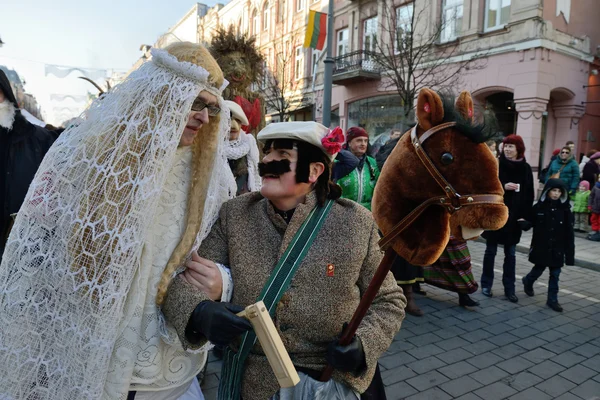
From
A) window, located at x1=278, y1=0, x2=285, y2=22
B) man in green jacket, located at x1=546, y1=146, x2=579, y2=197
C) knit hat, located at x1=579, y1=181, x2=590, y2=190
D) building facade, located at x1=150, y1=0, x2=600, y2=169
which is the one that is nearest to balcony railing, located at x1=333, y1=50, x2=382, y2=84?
building facade, located at x1=150, y1=0, x2=600, y2=169

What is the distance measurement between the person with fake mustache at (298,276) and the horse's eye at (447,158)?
1.44 feet

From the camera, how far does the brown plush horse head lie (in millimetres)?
1290

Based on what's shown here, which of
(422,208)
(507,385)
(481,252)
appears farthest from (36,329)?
(481,252)

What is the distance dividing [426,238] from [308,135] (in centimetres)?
58

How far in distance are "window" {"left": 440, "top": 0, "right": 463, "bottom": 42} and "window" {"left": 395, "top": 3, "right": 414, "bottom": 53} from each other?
117 centimetres

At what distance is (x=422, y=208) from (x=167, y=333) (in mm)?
966

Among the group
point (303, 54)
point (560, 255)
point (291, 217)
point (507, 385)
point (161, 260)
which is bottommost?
point (507, 385)

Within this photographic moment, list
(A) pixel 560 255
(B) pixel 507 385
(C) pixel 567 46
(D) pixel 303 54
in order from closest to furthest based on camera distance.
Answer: (B) pixel 507 385 → (A) pixel 560 255 → (C) pixel 567 46 → (D) pixel 303 54

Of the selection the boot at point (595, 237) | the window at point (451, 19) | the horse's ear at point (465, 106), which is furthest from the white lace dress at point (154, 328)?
the window at point (451, 19)

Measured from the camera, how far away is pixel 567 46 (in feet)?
43.2

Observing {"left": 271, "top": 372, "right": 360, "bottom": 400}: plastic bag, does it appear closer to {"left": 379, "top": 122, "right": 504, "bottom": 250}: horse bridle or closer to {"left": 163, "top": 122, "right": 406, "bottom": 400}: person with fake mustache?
{"left": 163, "top": 122, "right": 406, "bottom": 400}: person with fake mustache

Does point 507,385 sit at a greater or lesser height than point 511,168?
lesser

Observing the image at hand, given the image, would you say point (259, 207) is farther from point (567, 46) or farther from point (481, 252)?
point (567, 46)

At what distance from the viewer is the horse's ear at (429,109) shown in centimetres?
132
